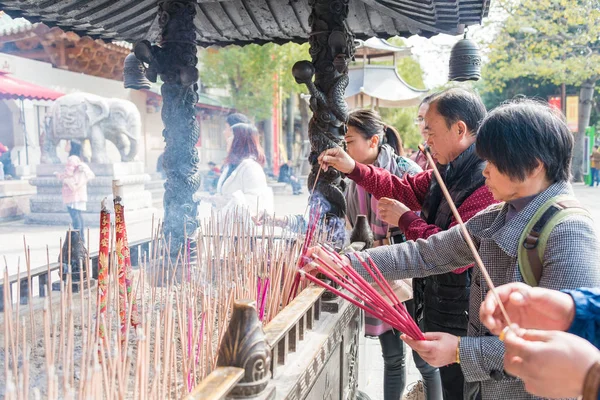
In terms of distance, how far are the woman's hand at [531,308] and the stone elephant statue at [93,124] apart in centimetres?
1020

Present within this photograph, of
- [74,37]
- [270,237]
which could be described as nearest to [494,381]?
[270,237]

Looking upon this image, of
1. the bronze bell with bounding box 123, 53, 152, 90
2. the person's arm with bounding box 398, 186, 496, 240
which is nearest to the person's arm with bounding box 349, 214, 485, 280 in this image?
the person's arm with bounding box 398, 186, 496, 240

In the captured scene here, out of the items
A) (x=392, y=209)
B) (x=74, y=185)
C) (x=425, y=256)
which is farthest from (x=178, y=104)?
(x=74, y=185)

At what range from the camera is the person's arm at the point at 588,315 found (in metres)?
1.09

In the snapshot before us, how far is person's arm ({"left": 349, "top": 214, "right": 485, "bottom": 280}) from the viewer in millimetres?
1727

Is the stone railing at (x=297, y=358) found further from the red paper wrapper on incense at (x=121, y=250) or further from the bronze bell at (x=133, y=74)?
the bronze bell at (x=133, y=74)

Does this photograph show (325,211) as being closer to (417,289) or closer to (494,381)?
(417,289)

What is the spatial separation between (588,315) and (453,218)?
3.11ft

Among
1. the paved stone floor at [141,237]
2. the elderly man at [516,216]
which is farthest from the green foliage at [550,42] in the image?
the elderly man at [516,216]

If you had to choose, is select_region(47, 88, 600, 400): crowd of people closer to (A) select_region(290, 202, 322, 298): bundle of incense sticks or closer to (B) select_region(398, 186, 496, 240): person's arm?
(B) select_region(398, 186, 496, 240): person's arm

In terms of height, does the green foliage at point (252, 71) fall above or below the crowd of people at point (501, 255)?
above

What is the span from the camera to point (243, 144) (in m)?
3.78

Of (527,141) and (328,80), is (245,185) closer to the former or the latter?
(328,80)

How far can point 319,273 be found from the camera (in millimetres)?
2082
